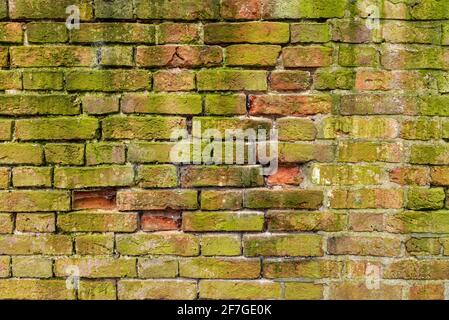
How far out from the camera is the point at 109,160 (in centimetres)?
163

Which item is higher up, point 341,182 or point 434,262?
point 341,182

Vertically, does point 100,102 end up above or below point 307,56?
below

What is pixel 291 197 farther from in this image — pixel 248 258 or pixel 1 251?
pixel 1 251

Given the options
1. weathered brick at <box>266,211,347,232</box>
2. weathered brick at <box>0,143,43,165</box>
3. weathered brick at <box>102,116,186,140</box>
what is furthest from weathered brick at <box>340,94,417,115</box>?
weathered brick at <box>0,143,43,165</box>

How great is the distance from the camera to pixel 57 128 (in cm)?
162

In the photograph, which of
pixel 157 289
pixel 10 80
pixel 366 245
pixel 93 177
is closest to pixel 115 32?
pixel 10 80

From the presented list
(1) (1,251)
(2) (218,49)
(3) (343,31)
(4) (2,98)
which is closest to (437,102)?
(3) (343,31)

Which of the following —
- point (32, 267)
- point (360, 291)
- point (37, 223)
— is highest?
point (37, 223)

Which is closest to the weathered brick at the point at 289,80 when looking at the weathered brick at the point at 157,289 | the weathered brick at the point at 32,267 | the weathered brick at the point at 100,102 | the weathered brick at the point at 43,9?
the weathered brick at the point at 100,102

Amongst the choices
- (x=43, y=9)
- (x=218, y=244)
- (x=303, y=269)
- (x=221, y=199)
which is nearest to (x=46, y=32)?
(x=43, y=9)

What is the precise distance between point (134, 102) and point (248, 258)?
0.75 meters

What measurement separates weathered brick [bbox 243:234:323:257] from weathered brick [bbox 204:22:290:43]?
0.76 meters

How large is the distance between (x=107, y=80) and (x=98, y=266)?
0.72 m

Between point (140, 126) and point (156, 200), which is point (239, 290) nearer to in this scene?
point (156, 200)
